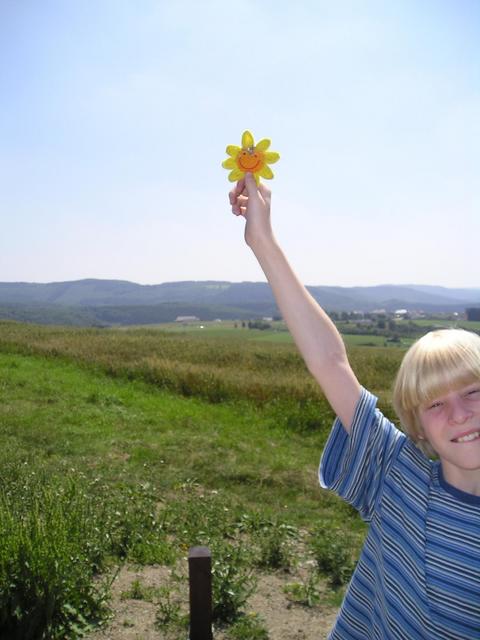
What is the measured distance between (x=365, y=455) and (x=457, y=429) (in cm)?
29

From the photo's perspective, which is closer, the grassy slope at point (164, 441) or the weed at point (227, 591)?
the weed at point (227, 591)

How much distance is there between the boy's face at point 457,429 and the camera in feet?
4.89

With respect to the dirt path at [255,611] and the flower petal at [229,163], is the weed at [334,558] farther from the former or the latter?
the flower petal at [229,163]

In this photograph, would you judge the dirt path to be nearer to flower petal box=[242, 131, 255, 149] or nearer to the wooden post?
the wooden post

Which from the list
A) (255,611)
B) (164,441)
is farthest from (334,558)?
(164,441)

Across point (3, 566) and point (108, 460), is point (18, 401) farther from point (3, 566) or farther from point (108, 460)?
point (3, 566)

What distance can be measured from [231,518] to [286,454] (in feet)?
9.20

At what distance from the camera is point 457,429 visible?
152cm

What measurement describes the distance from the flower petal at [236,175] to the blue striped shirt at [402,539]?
925 millimetres

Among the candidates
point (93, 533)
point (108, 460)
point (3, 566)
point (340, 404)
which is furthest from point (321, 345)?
point (108, 460)

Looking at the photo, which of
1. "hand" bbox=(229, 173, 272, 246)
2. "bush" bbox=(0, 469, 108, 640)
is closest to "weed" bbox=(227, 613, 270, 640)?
"bush" bbox=(0, 469, 108, 640)

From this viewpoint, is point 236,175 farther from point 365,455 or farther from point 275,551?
point 275,551

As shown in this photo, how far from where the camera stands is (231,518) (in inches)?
226

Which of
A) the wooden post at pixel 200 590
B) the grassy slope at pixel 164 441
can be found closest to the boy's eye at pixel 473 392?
the wooden post at pixel 200 590
